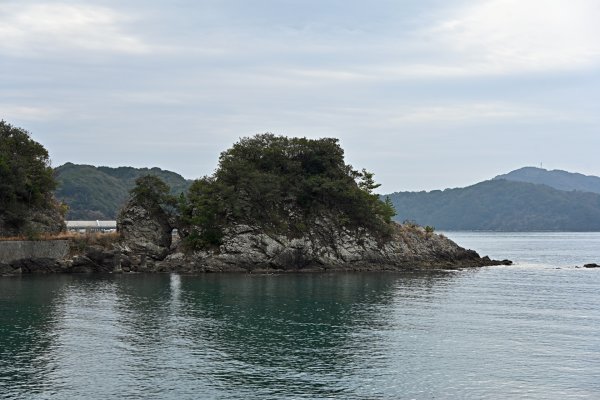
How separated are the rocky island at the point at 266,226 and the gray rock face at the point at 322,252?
0.16 metres

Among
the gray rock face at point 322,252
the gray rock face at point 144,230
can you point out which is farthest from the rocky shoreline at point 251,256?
the gray rock face at point 144,230

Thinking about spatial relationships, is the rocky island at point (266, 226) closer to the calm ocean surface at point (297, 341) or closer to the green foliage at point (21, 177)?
the green foliage at point (21, 177)

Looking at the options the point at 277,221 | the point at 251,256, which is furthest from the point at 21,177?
the point at 277,221

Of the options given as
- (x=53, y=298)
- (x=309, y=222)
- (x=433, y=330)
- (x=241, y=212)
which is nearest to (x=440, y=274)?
(x=309, y=222)

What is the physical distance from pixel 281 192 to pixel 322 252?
12789 mm

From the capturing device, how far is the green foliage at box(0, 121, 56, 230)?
338ft

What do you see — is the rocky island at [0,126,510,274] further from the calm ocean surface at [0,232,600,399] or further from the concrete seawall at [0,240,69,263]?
the calm ocean surface at [0,232,600,399]

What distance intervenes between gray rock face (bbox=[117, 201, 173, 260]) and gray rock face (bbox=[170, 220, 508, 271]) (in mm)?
3692

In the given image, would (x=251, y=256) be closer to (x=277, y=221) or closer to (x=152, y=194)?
(x=277, y=221)

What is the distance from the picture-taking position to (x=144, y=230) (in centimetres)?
10925

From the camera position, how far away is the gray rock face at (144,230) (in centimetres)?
10769

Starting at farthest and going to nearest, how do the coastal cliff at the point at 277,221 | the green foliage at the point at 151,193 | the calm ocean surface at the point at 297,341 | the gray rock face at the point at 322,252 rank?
the green foliage at the point at 151,193 → the coastal cliff at the point at 277,221 → the gray rock face at the point at 322,252 → the calm ocean surface at the point at 297,341

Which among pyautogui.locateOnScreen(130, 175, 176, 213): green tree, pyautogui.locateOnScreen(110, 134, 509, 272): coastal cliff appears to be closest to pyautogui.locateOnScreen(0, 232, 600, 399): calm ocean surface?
pyautogui.locateOnScreen(110, 134, 509, 272): coastal cliff

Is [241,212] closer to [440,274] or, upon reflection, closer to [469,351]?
[440,274]
